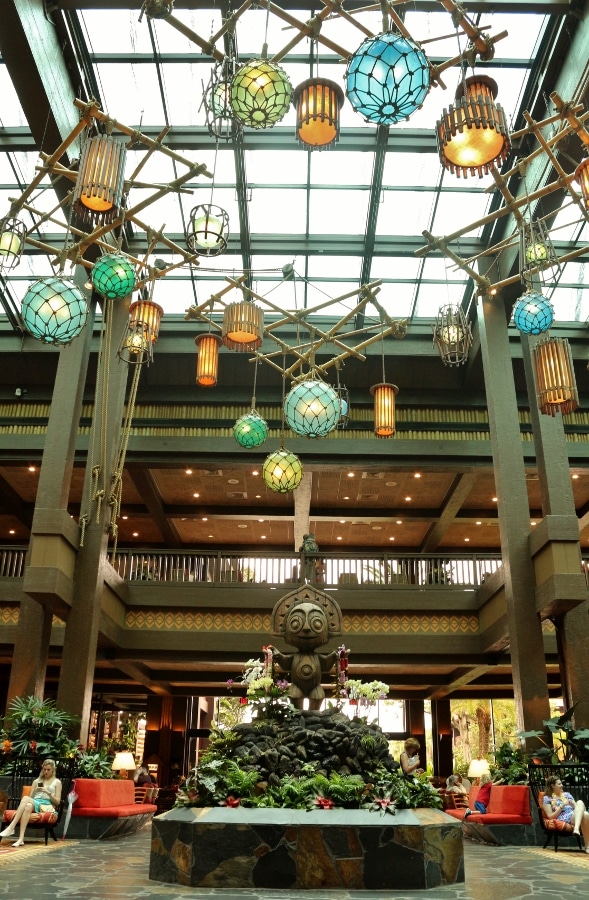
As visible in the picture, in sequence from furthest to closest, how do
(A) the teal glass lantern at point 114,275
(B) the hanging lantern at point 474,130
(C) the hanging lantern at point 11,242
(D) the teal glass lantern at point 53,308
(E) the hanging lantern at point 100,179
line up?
1. (C) the hanging lantern at point 11,242
2. (A) the teal glass lantern at point 114,275
3. (E) the hanging lantern at point 100,179
4. (D) the teal glass lantern at point 53,308
5. (B) the hanging lantern at point 474,130

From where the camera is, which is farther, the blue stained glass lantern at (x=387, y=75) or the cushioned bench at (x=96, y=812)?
the cushioned bench at (x=96, y=812)

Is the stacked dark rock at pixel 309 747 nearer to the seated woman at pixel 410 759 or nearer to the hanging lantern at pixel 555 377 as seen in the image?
the seated woman at pixel 410 759

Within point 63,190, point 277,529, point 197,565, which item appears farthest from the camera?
point 277,529

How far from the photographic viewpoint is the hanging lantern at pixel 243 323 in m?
6.77

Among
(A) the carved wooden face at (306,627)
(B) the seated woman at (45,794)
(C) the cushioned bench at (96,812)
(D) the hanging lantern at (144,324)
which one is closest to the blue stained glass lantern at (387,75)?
(D) the hanging lantern at (144,324)

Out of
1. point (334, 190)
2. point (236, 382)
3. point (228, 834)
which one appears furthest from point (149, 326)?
point (236, 382)

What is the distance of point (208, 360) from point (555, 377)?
3.35m

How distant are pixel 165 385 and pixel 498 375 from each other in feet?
20.6

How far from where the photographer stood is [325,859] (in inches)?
201

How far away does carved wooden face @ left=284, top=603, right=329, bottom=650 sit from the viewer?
726cm

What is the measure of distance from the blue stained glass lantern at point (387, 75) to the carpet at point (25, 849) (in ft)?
19.5

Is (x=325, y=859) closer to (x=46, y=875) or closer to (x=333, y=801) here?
(x=333, y=801)

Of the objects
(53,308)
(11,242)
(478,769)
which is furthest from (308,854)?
(478,769)

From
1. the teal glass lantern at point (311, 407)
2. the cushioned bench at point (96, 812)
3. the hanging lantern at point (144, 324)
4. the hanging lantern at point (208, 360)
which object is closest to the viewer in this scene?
the teal glass lantern at point (311, 407)
